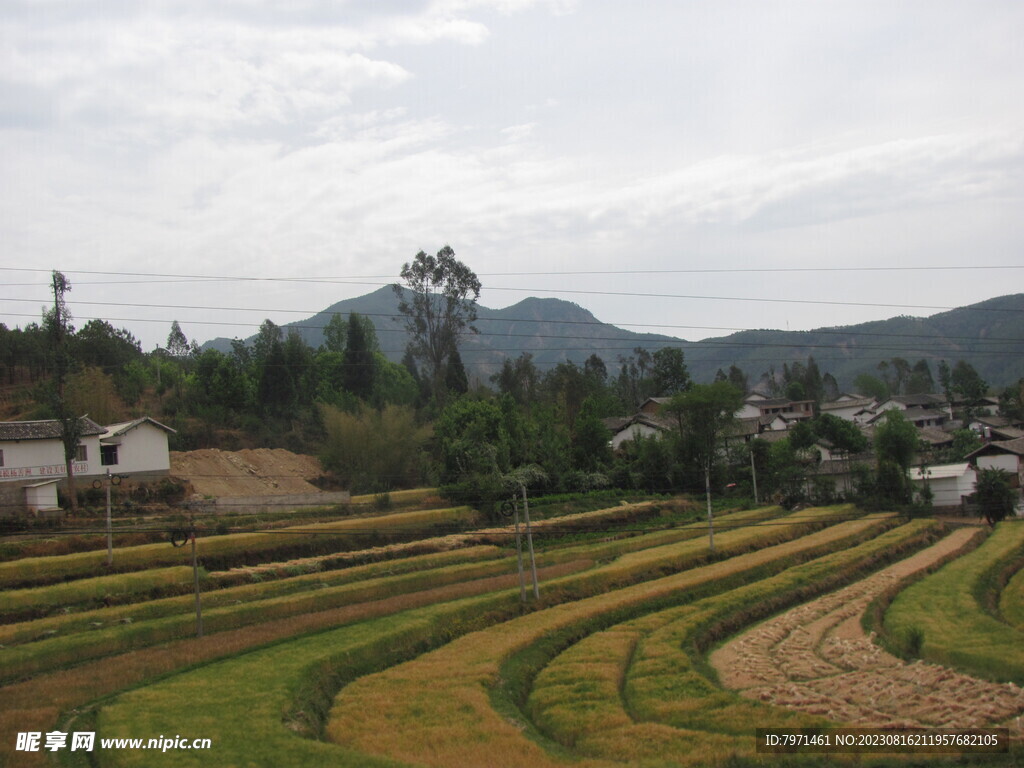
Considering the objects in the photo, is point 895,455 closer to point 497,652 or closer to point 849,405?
point 497,652

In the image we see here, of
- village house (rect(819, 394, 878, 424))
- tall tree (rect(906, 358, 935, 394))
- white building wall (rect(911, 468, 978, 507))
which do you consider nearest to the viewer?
white building wall (rect(911, 468, 978, 507))

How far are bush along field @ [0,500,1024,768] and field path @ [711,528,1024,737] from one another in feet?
0.33

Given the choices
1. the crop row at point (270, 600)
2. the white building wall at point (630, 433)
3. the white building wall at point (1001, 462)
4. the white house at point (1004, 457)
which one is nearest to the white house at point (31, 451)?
the crop row at point (270, 600)

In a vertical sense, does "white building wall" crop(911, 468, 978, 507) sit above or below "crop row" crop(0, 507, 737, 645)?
below

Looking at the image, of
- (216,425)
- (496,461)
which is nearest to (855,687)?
(496,461)

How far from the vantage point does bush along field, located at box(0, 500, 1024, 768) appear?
51.1 feet

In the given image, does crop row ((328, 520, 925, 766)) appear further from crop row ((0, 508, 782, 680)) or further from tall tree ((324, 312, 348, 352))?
tall tree ((324, 312, 348, 352))

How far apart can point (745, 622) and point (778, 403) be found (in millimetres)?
94260

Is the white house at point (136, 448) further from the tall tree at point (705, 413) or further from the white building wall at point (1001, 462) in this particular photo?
the white building wall at point (1001, 462)

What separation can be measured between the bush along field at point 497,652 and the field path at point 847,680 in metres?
0.10

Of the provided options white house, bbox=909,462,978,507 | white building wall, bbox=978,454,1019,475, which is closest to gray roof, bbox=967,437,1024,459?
white building wall, bbox=978,454,1019,475

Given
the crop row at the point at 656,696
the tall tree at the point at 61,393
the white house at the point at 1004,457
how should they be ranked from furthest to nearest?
the white house at the point at 1004,457
the tall tree at the point at 61,393
the crop row at the point at 656,696

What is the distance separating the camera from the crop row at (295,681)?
1487 centimetres

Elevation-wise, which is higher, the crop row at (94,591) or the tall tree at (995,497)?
the crop row at (94,591)
